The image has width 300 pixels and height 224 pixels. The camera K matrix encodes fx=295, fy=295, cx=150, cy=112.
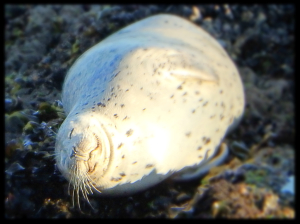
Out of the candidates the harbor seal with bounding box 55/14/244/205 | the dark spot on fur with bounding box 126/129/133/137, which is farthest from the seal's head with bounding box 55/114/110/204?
the dark spot on fur with bounding box 126/129/133/137

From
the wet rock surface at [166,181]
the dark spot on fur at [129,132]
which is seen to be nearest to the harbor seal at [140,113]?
the dark spot on fur at [129,132]

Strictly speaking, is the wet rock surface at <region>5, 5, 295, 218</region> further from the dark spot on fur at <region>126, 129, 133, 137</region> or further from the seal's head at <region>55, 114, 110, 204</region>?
the dark spot on fur at <region>126, 129, 133, 137</region>

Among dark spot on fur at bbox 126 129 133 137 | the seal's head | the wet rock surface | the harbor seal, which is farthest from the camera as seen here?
the wet rock surface

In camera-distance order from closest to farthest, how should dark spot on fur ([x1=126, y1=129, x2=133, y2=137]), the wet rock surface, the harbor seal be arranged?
1. the harbor seal
2. dark spot on fur ([x1=126, y1=129, x2=133, y2=137])
3. the wet rock surface

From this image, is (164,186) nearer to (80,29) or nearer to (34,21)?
(80,29)

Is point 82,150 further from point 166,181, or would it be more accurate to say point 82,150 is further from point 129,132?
point 166,181

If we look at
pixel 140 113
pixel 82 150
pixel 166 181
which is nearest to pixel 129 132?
pixel 140 113

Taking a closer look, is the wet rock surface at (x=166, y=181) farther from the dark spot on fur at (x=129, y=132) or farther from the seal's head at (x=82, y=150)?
the dark spot on fur at (x=129, y=132)
